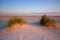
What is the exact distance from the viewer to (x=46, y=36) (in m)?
1.21

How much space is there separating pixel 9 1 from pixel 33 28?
A: 0.51 metres

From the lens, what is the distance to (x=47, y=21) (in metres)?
1.23

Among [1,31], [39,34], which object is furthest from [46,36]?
[1,31]

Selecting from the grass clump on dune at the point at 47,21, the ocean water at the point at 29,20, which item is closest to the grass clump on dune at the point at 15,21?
the ocean water at the point at 29,20

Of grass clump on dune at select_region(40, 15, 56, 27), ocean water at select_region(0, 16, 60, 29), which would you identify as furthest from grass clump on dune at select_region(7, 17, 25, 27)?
grass clump on dune at select_region(40, 15, 56, 27)

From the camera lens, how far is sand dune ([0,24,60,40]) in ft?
3.97

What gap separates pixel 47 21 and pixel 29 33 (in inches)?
11.6

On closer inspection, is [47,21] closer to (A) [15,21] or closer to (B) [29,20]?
(B) [29,20]

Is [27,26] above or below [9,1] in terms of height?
below

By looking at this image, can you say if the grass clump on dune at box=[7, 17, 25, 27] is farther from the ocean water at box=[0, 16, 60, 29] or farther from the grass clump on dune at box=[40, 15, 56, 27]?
the grass clump on dune at box=[40, 15, 56, 27]

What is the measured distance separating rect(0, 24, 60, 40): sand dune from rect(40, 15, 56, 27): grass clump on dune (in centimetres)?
6

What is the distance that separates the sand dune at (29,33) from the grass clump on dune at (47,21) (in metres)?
0.06

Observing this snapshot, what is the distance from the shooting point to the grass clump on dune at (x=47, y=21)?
122 centimetres

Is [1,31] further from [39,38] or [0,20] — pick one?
[39,38]
